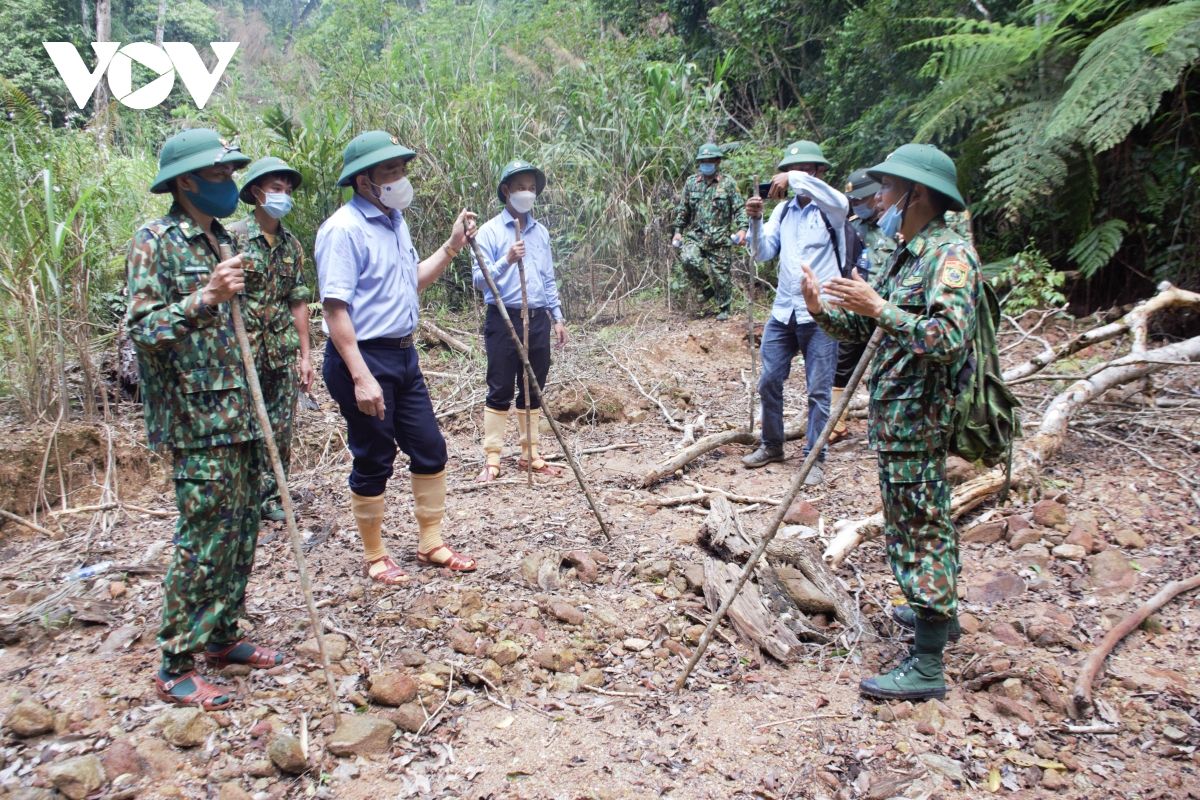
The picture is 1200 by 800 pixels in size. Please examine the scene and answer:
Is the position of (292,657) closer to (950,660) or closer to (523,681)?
(523,681)

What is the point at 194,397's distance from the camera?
8.11 ft

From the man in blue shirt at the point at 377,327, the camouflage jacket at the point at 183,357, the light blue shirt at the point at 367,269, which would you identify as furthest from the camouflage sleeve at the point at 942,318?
the camouflage jacket at the point at 183,357

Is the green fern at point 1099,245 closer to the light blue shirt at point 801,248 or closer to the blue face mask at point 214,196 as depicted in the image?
the light blue shirt at point 801,248

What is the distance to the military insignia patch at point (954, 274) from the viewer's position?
2.39 metres

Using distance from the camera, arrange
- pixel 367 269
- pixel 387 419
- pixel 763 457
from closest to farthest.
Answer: pixel 367 269 → pixel 387 419 → pixel 763 457

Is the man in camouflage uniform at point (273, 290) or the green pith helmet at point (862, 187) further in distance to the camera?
the green pith helmet at point (862, 187)

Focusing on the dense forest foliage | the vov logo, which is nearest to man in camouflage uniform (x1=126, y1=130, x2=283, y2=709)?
the dense forest foliage

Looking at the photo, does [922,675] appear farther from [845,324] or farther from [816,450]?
[845,324]

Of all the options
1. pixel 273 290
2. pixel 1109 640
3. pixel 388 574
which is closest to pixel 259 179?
pixel 273 290

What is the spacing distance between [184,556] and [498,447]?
2.71 meters

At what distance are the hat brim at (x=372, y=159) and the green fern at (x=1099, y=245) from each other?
233 inches

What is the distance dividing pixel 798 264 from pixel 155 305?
136 inches

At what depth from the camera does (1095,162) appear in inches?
265

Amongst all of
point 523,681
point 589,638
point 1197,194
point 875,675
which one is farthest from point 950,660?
point 1197,194
